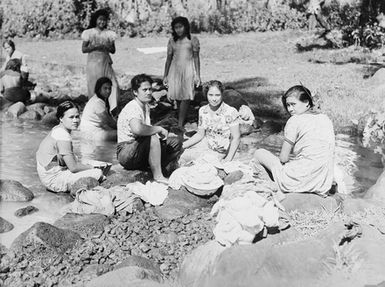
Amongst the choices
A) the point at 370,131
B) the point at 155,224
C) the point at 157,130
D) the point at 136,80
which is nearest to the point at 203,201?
the point at 155,224

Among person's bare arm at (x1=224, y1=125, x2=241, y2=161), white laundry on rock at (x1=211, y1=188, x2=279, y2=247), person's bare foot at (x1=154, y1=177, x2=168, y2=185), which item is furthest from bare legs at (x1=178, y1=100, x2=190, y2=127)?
white laundry on rock at (x1=211, y1=188, x2=279, y2=247)

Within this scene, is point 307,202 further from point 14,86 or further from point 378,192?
point 14,86

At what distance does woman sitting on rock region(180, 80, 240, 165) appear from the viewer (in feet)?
22.5

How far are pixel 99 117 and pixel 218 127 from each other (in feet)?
7.95

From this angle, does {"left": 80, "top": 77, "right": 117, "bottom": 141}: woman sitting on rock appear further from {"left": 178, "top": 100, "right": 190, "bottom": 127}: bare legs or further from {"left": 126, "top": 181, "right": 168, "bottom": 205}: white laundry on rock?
{"left": 126, "top": 181, "right": 168, "bottom": 205}: white laundry on rock

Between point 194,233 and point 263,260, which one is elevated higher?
point 263,260

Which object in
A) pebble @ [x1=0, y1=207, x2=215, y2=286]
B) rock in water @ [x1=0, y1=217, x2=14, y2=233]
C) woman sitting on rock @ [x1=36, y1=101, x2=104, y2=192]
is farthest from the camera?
woman sitting on rock @ [x1=36, y1=101, x2=104, y2=192]

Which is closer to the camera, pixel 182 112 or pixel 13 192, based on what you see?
pixel 13 192

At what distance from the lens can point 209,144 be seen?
712 centimetres

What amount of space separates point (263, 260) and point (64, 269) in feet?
5.44

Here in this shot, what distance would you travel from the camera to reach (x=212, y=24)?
22.4m

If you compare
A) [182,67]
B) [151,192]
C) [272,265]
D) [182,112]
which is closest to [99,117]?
[182,112]

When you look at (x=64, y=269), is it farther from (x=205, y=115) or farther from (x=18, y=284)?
(x=205, y=115)

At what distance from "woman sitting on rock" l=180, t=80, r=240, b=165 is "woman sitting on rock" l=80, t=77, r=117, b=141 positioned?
6.82ft
